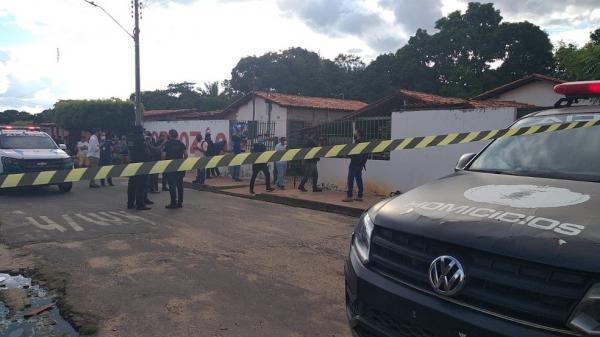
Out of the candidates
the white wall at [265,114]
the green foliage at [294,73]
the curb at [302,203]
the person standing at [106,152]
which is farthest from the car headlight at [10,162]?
the green foliage at [294,73]

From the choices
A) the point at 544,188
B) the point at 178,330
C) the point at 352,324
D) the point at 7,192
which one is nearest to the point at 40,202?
the point at 7,192

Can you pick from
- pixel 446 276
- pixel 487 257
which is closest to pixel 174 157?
pixel 446 276

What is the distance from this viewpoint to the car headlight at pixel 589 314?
1.72 m

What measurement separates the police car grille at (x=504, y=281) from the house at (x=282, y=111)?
15170mm

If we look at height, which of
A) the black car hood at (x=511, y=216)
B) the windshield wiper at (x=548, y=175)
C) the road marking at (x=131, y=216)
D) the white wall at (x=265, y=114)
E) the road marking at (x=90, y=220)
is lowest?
the road marking at (x=90, y=220)

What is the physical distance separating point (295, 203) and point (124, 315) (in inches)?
279

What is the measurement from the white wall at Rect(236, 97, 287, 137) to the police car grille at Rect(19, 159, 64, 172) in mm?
7573

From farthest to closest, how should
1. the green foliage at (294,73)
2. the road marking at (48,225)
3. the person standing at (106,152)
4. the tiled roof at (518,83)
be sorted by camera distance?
the green foliage at (294,73), the tiled roof at (518,83), the person standing at (106,152), the road marking at (48,225)

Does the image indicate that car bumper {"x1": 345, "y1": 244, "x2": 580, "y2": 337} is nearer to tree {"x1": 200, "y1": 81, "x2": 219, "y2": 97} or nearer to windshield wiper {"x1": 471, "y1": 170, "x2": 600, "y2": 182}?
windshield wiper {"x1": 471, "y1": 170, "x2": 600, "y2": 182}

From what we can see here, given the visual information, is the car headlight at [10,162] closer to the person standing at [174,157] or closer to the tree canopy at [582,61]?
the person standing at [174,157]

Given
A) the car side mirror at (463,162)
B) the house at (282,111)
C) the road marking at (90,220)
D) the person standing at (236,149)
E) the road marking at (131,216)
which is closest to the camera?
the car side mirror at (463,162)

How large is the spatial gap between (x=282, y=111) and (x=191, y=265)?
14491 millimetres

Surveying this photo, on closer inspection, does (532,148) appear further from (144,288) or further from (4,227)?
(4,227)

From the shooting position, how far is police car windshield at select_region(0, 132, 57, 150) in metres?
11.8
